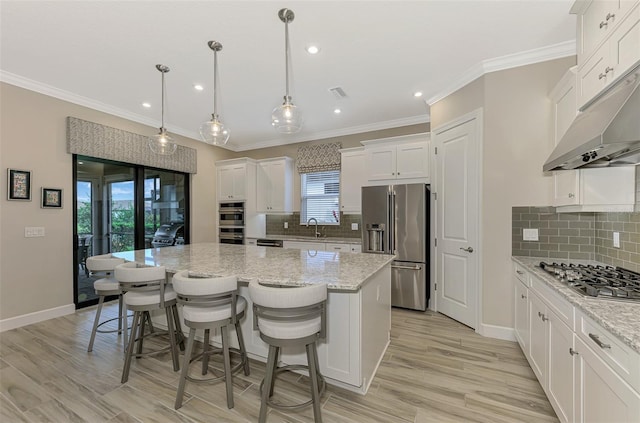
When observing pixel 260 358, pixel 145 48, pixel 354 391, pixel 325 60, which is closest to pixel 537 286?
pixel 354 391

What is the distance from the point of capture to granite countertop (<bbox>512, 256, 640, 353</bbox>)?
106 centimetres

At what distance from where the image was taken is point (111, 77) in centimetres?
326

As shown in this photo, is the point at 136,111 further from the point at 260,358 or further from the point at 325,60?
the point at 260,358

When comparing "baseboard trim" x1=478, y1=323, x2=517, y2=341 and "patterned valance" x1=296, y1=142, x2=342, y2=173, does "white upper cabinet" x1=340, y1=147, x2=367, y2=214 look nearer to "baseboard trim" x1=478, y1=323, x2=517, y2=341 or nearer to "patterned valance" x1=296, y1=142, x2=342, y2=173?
"patterned valance" x1=296, y1=142, x2=342, y2=173

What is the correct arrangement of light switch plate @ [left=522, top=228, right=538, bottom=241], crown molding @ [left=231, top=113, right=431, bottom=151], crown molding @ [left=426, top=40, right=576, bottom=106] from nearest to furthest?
crown molding @ [left=426, top=40, right=576, bottom=106], light switch plate @ [left=522, top=228, right=538, bottom=241], crown molding @ [left=231, top=113, right=431, bottom=151]

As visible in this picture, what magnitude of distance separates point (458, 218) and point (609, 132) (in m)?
2.01

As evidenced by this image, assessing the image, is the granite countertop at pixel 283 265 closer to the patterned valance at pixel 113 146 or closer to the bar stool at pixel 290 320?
the bar stool at pixel 290 320

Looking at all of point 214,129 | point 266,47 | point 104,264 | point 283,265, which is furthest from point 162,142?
point 283,265

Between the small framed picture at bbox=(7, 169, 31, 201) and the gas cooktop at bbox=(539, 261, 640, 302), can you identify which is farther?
the small framed picture at bbox=(7, 169, 31, 201)

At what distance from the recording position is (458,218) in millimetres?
3334

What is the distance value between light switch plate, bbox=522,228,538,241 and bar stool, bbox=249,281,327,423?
232 cm

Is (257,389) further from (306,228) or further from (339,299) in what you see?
(306,228)

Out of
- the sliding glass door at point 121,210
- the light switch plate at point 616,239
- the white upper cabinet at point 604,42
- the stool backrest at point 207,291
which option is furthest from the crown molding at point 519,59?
the sliding glass door at point 121,210

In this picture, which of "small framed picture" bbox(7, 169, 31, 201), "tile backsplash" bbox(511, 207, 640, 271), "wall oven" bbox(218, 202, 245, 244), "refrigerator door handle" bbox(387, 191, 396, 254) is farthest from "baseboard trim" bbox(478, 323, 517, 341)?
"small framed picture" bbox(7, 169, 31, 201)
